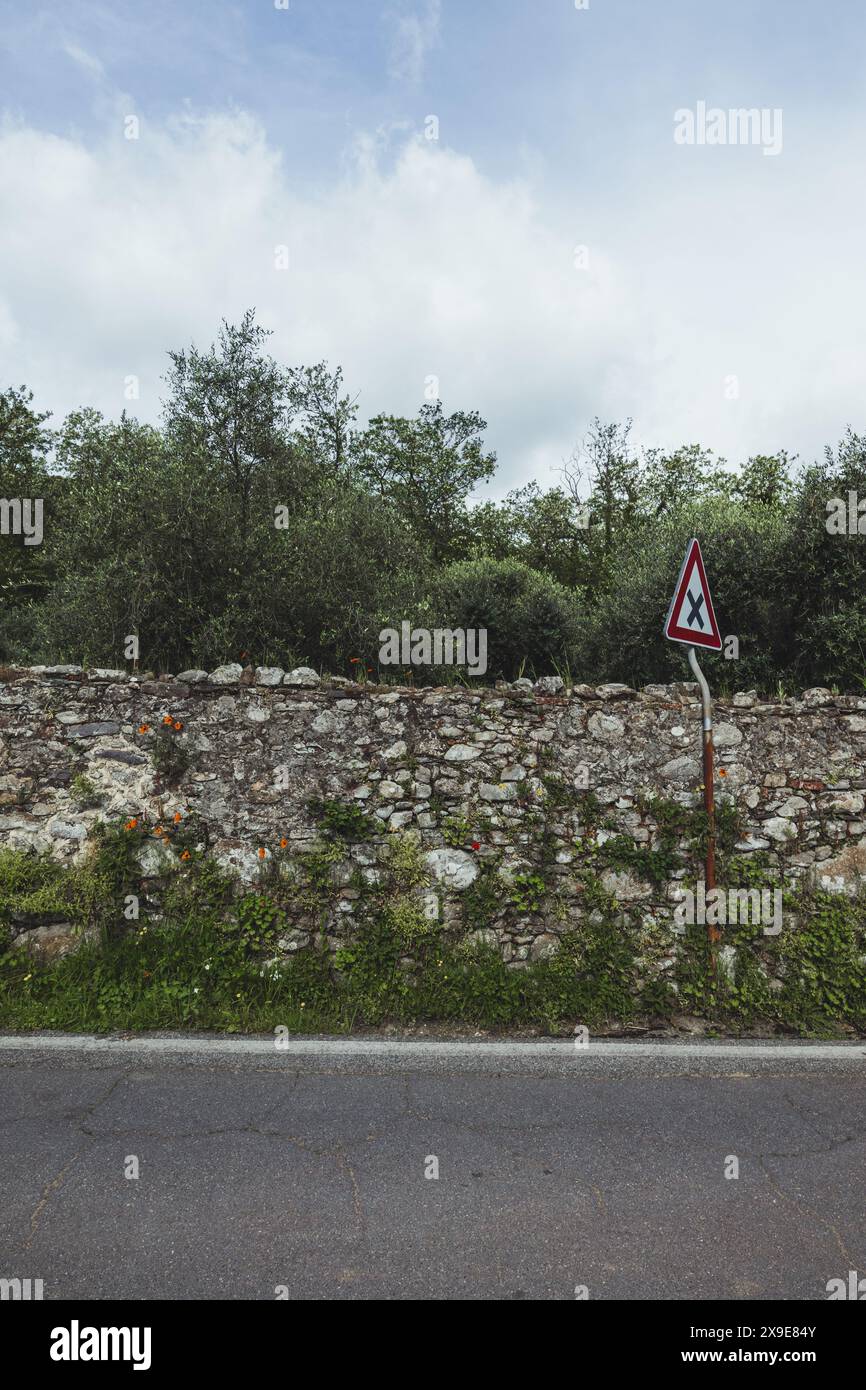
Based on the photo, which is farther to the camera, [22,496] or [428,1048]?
[22,496]

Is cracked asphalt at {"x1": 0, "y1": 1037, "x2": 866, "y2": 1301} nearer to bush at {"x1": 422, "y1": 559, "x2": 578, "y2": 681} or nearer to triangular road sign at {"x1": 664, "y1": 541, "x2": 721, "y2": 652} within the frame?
triangular road sign at {"x1": 664, "y1": 541, "x2": 721, "y2": 652}

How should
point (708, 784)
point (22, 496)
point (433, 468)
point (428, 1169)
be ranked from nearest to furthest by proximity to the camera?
point (428, 1169) < point (708, 784) < point (22, 496) < point (433, 468)

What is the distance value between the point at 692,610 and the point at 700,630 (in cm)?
17

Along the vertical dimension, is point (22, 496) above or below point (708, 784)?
above

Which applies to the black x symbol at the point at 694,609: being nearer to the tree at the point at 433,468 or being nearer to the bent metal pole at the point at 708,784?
the bent metal pole at the point at 708,784

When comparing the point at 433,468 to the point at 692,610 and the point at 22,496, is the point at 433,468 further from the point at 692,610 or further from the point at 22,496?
the point at 692,610

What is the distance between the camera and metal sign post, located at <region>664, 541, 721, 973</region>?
6.09 m

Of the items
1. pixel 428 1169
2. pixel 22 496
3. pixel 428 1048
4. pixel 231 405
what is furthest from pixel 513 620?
pixel 22 496

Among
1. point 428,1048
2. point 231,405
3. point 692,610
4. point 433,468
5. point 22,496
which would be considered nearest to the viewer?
point 428,1048

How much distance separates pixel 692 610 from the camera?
616cm

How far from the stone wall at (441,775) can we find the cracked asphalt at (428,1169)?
1446 mm

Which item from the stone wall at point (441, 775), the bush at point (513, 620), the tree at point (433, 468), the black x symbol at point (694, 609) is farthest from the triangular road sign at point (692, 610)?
the tree at point (433, 468)

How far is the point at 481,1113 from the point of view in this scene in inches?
164

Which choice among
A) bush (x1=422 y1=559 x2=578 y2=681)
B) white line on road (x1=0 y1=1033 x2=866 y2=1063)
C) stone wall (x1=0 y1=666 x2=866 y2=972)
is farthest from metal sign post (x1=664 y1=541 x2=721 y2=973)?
bush (x1=422 y1=559 x2=578 y2=681)
